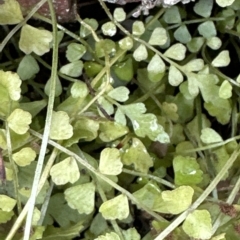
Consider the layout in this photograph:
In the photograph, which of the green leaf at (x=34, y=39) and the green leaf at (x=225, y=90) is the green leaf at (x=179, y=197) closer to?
the green leaf at (x=225, y=90)

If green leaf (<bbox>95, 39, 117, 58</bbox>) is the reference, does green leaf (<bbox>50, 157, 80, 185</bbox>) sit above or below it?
below

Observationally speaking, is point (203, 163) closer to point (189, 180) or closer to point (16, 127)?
point (189, 180)

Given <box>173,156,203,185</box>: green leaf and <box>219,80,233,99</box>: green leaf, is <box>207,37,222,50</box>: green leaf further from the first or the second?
<box>173,156,203,185</box>: green leaf

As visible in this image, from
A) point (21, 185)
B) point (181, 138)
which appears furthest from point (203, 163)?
point (21, 185)

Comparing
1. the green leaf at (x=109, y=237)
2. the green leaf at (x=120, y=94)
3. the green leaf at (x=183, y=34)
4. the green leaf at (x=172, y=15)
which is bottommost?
the green leaf at (x=109, y=237)

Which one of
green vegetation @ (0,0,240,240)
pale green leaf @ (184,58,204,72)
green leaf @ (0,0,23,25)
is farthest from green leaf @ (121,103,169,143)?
green leaf @ (0,0,23,25)

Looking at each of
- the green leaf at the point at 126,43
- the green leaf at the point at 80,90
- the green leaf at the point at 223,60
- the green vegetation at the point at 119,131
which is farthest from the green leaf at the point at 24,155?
the green leaf at the point at 223,60

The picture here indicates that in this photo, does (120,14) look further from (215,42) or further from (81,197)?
(81,197)
